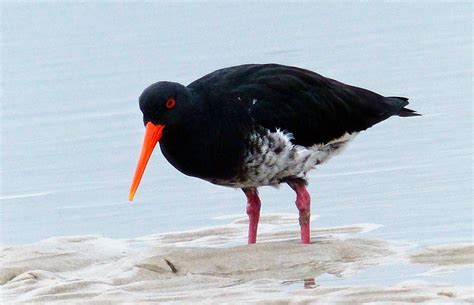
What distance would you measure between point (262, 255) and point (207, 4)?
13.4 meters

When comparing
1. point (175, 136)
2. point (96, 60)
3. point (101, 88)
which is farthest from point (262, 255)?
point (96, 60)

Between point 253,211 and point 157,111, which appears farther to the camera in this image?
point 253,211

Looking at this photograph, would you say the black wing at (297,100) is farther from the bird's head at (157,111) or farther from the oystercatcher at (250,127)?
the bird's head at (157,111)

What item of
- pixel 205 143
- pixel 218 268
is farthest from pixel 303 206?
pixel 218 268

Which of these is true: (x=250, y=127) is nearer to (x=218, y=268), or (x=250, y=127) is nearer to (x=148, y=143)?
(x=148, y=143)

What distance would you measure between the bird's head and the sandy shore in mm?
678

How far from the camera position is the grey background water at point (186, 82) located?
12133 millimetres

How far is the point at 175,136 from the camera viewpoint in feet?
35.1

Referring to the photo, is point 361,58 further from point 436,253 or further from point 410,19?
point 436,253

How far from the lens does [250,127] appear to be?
35.7 ft

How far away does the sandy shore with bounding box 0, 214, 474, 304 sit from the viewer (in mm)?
8875

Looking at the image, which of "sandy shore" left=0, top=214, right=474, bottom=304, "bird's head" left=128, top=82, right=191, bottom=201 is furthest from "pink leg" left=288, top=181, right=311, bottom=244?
"bird's head" left=128, top=82, right=191, bottom=201

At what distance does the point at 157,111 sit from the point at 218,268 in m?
1.29

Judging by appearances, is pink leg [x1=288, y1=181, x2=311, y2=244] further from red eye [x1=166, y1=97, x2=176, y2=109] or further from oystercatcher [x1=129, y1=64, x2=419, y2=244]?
red eye [x1=166, y1=97, x2=176, y2=109]
